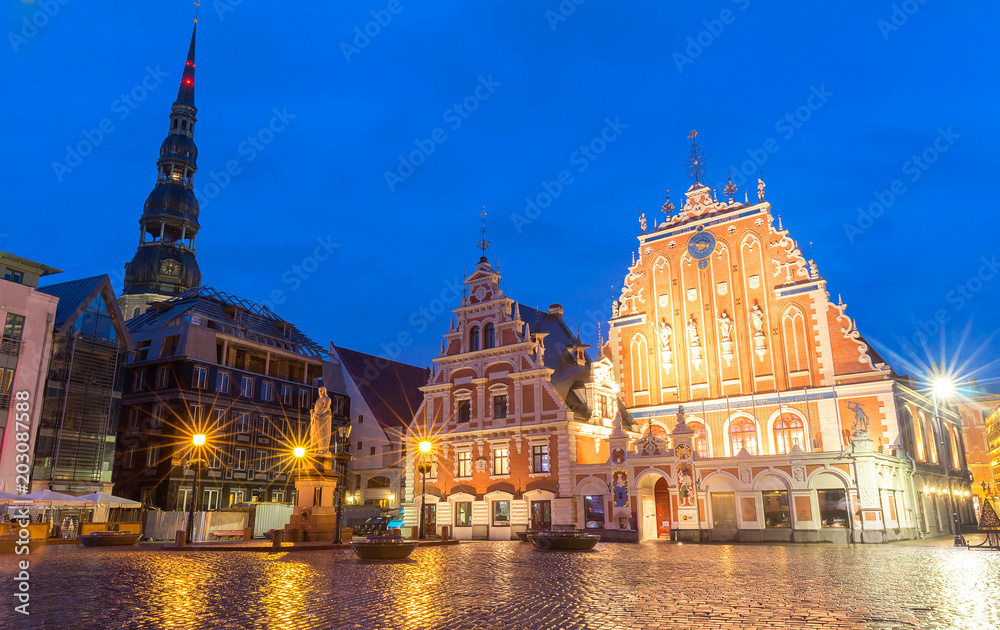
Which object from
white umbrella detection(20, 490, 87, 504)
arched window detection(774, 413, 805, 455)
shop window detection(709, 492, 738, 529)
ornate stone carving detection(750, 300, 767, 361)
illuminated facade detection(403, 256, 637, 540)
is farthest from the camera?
illuminated facade detection(403, 256, 637, 540)

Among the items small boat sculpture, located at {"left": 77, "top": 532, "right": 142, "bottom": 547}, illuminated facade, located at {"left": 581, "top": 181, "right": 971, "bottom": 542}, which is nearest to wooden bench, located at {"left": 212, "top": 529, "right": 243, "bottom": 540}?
small boat sculpture, located at {"left": 77, "top": 532, "right": 142, "bottom": 547}

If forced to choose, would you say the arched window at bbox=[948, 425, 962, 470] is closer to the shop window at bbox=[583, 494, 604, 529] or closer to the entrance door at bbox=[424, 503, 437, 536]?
the shop window at bbox=[583, 494, 604, 529]

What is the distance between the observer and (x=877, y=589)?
1405 centimetres

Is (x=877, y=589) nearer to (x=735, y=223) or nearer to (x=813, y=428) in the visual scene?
(x=813, y=428)

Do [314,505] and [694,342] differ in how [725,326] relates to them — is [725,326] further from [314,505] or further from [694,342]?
[314,505]

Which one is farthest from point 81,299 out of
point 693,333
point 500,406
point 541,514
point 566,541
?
point 693,333

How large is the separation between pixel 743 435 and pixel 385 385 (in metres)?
38.2

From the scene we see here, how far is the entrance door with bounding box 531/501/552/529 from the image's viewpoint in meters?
41.0

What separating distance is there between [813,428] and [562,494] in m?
14.2

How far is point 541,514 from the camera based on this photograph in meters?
41.4

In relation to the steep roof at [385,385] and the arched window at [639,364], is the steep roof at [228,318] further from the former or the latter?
the arched window at [639,364]

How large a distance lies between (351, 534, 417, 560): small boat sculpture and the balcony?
30610 mm

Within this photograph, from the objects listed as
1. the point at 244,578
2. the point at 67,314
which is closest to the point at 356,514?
the point at 67,314

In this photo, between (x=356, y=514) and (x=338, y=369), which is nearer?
(x=356, y=514)
